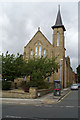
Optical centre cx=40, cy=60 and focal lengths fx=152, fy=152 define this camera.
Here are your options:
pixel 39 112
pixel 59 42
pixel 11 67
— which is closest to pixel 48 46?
pixel 59 42

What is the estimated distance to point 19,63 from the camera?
2409 centimetres

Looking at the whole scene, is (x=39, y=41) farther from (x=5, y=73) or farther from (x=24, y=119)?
(x=24, y=119)

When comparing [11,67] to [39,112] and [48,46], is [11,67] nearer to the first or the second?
[39,112]

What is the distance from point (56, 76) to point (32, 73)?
737 inches

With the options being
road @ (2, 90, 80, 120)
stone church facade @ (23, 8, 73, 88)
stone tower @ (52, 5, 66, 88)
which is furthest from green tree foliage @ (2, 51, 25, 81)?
stone tower @ (52, 5, 66, 88)

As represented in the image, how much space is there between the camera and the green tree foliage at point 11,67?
21.4 metres

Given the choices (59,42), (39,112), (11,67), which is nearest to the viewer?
(39,112)

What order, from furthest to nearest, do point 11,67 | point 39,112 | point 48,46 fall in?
point 48,46, point 11,67, point 39,112

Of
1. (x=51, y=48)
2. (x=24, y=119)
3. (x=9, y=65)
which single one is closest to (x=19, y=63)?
(x=9, y=65)

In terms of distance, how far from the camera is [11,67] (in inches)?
859

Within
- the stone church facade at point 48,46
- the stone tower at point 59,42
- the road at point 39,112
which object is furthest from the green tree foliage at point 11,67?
the stone tower at point 59,42

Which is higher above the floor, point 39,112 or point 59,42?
point 59,42

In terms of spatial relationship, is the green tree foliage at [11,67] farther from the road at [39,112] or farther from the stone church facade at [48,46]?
the stone church facade at [48,46]

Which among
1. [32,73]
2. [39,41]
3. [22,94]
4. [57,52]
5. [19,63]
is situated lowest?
[22,94]
